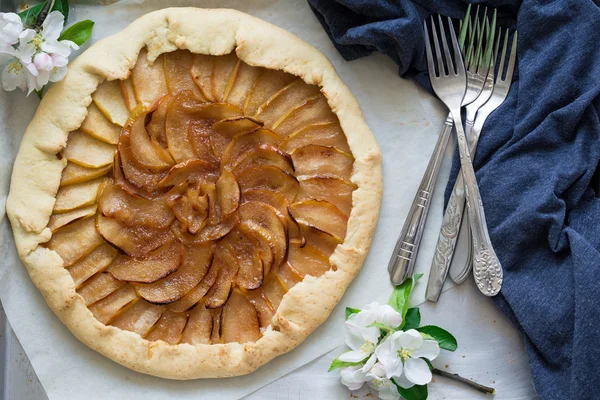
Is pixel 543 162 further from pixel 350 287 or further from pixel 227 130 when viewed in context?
pixel 227 130

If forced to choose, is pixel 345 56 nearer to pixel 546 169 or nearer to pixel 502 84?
pixel 502 84

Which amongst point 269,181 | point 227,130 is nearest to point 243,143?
point 227,130

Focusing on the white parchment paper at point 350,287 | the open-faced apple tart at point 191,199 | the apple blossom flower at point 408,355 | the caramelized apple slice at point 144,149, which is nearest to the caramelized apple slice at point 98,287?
the open-faced apple tart at point 191,199

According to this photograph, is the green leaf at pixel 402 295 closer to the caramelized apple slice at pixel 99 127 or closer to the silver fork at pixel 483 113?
the silver fork at pixel 483 113

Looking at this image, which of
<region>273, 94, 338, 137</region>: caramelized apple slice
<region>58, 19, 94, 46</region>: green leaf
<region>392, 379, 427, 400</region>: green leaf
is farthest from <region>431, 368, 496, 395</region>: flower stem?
<region>58, 19, 94, 46</region>: green leaf

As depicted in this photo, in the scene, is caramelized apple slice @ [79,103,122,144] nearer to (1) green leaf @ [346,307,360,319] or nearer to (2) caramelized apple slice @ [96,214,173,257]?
(2) caramelized apple slice @ [96,214,173,257]

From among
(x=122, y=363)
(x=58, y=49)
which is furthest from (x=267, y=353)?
(x=58, y=49)
